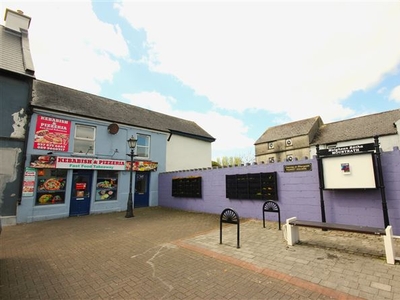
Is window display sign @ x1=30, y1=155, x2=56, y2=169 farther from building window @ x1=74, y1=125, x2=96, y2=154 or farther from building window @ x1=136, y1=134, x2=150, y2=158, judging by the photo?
building window @ x1=136, y1=134, x2=150, y2=158

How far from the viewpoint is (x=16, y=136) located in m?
9.38

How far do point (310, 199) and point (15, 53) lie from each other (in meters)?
15.2

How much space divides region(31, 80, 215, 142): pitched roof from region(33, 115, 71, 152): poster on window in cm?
61

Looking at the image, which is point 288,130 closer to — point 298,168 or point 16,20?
point 298,168

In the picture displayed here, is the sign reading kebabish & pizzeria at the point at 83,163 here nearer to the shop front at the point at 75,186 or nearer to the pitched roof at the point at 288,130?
the shop front at the point at 75,186

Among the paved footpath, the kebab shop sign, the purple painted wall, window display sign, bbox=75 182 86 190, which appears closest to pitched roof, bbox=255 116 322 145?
the purple painted wall

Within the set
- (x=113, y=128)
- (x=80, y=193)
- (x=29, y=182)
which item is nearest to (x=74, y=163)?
(x=80, y=193)

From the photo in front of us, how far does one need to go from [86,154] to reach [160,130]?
5.04 m

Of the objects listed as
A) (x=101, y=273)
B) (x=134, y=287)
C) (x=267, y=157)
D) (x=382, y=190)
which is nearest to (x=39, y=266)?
(x=101, y=273)

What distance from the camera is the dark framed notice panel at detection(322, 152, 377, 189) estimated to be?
6055 millimetres

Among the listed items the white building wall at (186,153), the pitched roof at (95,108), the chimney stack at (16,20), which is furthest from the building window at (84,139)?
the chimney stack at (16,20)

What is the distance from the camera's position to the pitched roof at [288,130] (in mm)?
28330

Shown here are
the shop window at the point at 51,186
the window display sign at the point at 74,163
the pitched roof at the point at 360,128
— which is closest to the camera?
the window display sign at the point at 74,163

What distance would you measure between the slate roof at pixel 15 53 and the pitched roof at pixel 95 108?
1401 mm
